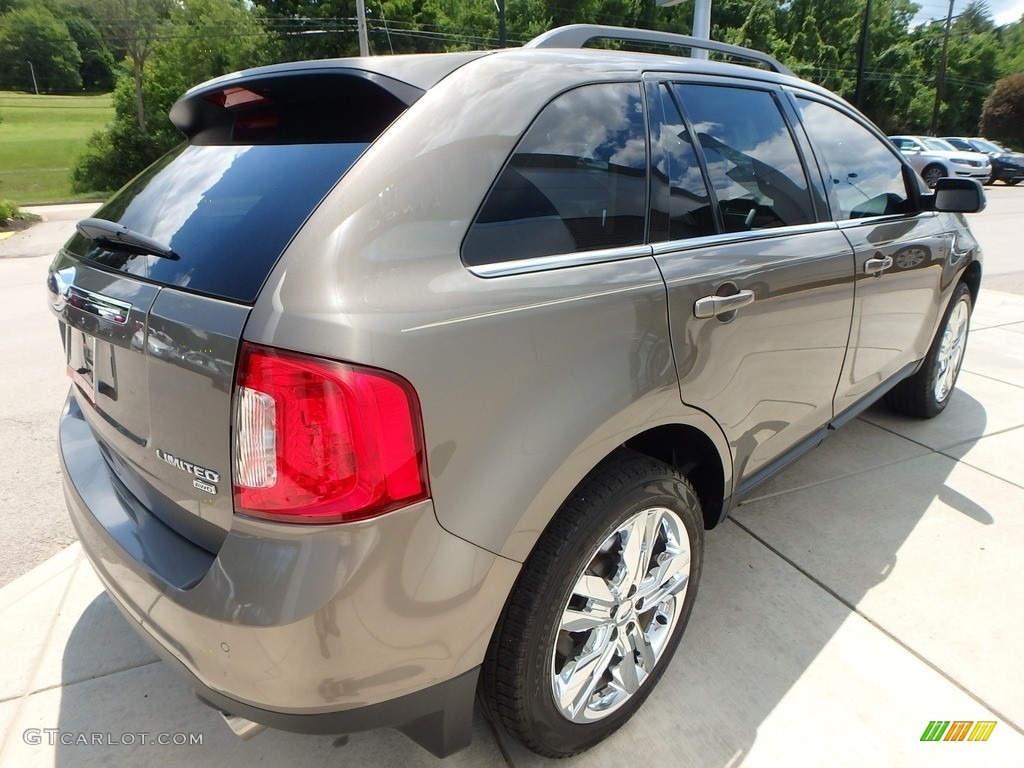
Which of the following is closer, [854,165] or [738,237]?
[738,237]

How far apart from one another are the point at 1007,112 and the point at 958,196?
1776 inches

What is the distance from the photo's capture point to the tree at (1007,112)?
123 ft

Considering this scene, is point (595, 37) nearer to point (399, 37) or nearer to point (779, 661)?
point (779, 661)

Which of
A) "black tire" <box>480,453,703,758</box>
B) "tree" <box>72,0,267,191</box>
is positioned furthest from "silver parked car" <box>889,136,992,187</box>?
"tree" <box>72,0,267,191</box>

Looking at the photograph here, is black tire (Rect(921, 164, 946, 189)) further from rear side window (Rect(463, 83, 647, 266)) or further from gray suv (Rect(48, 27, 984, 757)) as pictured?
rear side window (Rect(463, 83, 647, 266))

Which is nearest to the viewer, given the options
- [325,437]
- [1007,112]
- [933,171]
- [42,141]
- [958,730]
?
[325,437]

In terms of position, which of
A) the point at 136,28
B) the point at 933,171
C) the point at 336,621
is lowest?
the point at 933,171

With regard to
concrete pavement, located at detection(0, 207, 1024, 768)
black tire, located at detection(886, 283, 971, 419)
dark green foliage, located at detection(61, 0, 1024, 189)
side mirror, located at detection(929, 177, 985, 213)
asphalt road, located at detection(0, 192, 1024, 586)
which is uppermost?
dark green foliage, located at detection(61, 0, 1024, 189)

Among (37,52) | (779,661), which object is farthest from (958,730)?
(37,52)

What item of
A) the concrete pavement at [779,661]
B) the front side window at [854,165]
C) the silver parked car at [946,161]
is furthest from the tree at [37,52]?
the front side window at [854,165]

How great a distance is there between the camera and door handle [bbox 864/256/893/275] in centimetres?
270

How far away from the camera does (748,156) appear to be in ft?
7.63

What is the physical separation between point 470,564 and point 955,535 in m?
2.51

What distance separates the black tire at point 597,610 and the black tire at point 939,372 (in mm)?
2436
